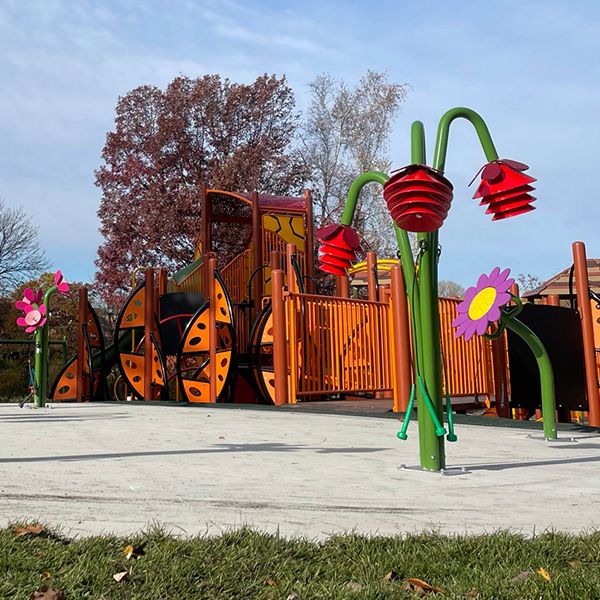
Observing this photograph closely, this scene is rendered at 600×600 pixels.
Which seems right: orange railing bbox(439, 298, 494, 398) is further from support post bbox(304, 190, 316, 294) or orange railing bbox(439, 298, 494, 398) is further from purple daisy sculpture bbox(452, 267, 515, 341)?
support post bbox(304, 190, 316, 294)

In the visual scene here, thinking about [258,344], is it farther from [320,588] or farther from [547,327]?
[320,588]

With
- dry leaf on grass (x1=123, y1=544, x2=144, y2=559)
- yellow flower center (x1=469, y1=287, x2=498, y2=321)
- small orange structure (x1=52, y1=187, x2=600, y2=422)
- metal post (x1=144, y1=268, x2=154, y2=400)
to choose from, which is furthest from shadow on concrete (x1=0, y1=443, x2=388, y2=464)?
metal post (x1=144, y1=268, x2=154, y2=400)

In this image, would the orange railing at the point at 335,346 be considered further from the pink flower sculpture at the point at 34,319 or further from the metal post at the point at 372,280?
the pink flower sculpture at the point at 34,319

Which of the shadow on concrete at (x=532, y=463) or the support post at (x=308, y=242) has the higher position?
the support post at (x=308, y=242)

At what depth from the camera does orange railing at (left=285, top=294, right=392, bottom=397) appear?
994 centimetres

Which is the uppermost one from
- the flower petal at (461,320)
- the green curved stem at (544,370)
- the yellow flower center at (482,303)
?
the yellow flower center at (482,303)

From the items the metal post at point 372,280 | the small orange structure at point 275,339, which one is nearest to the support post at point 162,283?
the small orange structure at point 275,339

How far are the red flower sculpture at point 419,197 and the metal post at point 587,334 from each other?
4.02 meters

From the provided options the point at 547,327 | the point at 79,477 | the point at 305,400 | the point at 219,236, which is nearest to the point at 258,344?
the point at 305,400

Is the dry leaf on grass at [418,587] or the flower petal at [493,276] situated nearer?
the dry leaf on grass at [418,587]

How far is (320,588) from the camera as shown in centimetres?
223

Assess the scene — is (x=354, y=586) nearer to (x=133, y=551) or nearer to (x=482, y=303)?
(x=133, y=551)

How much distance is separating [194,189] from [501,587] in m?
27.6

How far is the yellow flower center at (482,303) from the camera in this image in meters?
5.46
